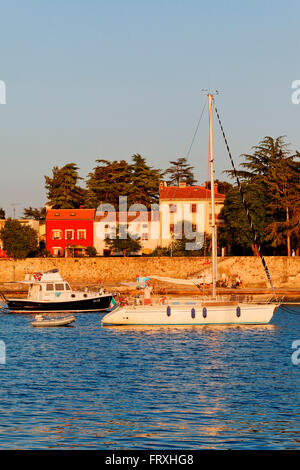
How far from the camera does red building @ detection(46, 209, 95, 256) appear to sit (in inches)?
3568

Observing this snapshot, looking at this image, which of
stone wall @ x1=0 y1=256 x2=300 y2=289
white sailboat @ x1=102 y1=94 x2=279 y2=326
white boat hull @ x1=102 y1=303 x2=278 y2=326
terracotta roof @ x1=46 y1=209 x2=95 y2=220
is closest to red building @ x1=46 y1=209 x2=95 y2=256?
terracotta roof @ x1=46 y1=209 x2=95 y2=220

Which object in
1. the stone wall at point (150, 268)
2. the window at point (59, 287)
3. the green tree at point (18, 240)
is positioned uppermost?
the green tree at point (18, 240)

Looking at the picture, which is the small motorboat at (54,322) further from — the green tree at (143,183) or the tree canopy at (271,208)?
A: the green tree at (143,183)

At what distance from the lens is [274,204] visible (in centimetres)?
7781

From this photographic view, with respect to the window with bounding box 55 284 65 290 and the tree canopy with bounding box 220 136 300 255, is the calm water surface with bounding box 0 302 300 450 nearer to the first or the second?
the window with bounding box 55 284 65 290

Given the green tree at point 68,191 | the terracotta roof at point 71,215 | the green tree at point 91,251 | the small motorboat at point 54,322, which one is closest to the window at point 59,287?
the small motorboat at point 54,322

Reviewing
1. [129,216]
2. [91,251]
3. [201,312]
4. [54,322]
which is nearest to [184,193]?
[129,216]

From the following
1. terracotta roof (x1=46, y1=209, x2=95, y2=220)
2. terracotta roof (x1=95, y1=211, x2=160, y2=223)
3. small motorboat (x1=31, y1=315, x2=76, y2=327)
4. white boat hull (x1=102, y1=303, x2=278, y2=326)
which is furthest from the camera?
terracotta roof (x1=46, y1=209, x2=95, y2=220)

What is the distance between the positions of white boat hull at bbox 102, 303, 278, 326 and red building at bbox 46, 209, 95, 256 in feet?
161

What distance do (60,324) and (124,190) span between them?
196ft

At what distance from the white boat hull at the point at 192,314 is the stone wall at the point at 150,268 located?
3121 cm

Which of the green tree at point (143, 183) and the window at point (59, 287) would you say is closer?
the window at point (59, 287)

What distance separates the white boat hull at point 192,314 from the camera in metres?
40.7
